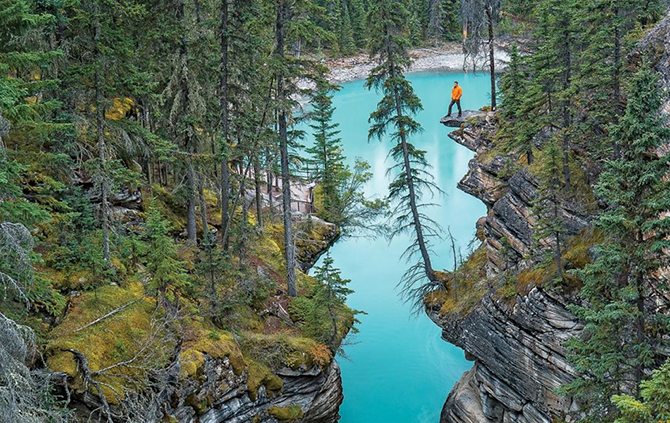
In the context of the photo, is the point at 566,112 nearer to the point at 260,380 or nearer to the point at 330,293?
the point at 330,293

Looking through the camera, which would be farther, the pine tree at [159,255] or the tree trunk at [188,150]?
the tree trunk at [188,150]

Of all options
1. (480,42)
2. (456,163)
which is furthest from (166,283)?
(456,163)

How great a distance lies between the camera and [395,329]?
958 inches

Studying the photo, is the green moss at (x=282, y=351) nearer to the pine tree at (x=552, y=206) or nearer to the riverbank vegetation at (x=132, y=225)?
the riverbank vegetation at (x=132, y=225)

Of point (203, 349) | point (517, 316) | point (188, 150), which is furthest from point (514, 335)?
point (188, 150)

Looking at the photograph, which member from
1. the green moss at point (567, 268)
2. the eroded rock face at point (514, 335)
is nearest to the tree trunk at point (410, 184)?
the eroded rock face at point (514, 335)

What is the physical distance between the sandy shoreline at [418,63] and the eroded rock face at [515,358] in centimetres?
5336

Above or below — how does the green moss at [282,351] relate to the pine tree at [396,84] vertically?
below

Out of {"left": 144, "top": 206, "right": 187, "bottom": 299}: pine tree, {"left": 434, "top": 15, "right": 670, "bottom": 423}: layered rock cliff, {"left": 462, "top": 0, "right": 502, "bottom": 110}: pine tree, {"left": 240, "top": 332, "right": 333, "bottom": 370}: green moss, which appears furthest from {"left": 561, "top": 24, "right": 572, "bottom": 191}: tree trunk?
{"left": 144, "top": 206, "right": 187, "bottom": 299}: pine tree

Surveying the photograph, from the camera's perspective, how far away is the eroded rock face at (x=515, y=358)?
13.7 m

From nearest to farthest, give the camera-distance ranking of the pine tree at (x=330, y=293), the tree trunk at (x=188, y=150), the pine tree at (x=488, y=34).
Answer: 1. the pine tree at (x=330, y=293)
2. the tree trunk at (x=188, y=150)
3. the pine tree at (x=488, y=34)

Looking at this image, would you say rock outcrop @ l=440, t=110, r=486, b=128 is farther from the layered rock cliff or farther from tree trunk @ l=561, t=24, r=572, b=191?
tree trunk @ l=561, t=24, r=572, b=191

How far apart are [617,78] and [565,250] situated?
15.3ft

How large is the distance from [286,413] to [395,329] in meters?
10.0
